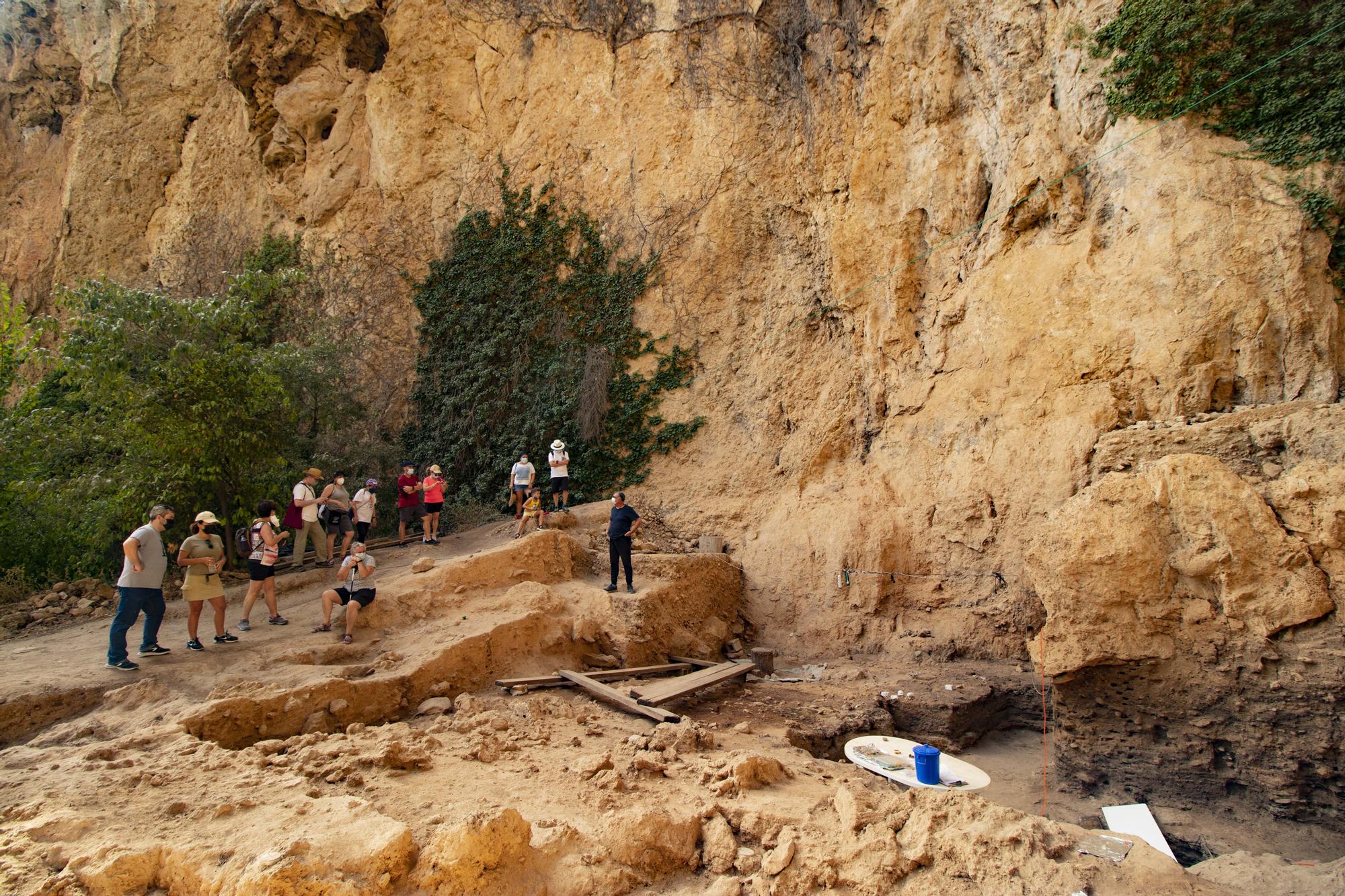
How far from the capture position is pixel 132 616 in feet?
23.3

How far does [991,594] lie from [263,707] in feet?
26.4

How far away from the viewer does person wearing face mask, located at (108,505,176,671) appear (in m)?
7.04

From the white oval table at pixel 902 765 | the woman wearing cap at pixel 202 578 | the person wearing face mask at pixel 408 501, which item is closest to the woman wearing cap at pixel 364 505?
the person wearing face mask at pixel 408 501

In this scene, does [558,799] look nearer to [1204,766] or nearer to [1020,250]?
[1204,766]

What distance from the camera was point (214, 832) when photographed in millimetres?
3990

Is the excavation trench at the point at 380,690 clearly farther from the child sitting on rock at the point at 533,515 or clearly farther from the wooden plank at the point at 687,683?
the child sitting on rock at the point at 533,515

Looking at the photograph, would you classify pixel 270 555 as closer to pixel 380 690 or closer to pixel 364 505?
pixel 380 690

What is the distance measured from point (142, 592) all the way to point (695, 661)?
19.7 ft

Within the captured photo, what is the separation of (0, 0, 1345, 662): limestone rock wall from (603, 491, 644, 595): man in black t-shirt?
2.46 m

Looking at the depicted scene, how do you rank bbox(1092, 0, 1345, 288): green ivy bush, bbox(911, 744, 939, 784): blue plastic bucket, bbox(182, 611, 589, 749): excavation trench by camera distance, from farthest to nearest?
1. bbox(1092, 0, 1345, 288): green ivy bush
2. bbox(182, 611, 589, 749): excavation trench
3. bbox(911, 744, 939, 784): blue plastic bucket

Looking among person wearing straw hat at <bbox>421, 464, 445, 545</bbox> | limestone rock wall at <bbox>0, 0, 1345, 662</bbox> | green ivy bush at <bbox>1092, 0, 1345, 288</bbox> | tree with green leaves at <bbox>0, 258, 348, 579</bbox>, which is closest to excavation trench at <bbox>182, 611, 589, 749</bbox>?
limestone rock wall at <bbox>0, 0, 1345, 662</bbox>

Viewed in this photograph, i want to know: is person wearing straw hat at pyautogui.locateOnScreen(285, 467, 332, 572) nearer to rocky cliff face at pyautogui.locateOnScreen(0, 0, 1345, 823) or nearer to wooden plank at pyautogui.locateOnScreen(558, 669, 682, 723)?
wooden plank at pyautogui.locateOnScreen(558, 669, 682, 723)

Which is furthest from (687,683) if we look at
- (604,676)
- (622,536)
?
(622,536)

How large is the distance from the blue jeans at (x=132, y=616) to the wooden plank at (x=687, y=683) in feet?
15.7
